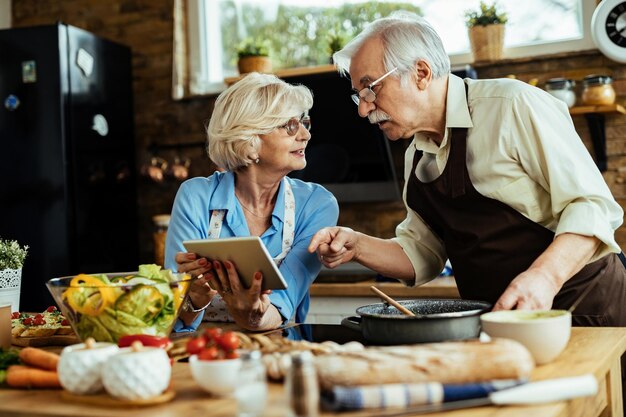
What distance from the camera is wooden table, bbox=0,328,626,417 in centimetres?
114

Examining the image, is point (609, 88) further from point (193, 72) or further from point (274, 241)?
point (193, 72)

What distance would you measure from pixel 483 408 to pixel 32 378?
2.54 ft

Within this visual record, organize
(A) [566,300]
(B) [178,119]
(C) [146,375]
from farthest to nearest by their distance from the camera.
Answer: (B) [178,119]
(A) [566,300]
(C) [146,375]

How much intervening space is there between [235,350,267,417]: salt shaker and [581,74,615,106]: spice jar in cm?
305

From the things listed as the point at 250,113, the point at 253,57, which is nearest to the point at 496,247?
the point at 250,113

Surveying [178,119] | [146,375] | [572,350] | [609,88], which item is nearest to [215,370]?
[146,375]

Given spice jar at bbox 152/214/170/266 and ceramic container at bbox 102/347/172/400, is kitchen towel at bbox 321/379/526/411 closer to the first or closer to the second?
ceramic container at bbox 102/347/172/400

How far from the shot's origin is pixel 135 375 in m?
1.21

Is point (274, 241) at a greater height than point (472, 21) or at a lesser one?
lesser

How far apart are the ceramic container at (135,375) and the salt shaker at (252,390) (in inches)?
9.0

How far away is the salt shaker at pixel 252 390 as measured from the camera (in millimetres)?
1029

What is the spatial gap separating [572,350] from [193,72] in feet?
12.2

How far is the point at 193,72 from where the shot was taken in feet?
15.9

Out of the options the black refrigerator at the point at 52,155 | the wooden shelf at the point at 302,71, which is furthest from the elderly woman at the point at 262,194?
the black refrigerator at the point at 52,155
